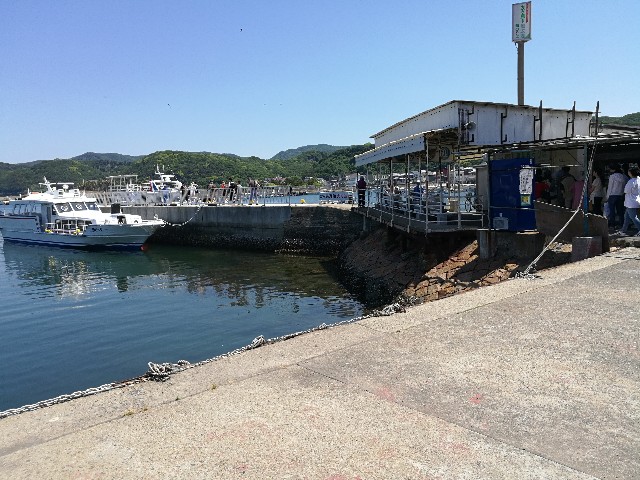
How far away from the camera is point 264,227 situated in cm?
3247

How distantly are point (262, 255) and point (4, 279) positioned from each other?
13397 mm

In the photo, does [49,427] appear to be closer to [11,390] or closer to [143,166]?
[11,390]

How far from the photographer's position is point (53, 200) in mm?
35875

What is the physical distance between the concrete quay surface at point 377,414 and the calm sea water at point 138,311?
665 centimetres

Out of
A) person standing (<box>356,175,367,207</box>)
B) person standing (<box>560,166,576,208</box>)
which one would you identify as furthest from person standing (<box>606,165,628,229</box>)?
person standing (<box>356,175,367,207</box>)

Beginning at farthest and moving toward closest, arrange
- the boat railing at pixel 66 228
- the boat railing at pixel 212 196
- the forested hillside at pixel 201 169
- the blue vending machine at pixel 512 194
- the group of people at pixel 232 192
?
the forested hillside at pixel 201 169, the boat railing at pixel 212 196, the group of people at pixel 232 192, the boat railing at pixel 66 228, the blue vending machine at pixel 512 194

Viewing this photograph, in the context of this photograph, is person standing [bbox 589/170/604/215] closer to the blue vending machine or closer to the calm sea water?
the blue vending machine

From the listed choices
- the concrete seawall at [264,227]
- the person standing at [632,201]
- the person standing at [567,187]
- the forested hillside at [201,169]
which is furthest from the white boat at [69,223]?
the forested hillside at [201,169]

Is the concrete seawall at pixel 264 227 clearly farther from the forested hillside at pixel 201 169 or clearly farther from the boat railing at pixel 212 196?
the forested hillside at pixel 201 169

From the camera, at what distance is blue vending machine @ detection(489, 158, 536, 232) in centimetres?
1302

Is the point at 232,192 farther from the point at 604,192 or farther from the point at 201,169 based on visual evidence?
the point at 201,169

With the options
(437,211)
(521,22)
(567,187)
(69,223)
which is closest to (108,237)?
(69,223)

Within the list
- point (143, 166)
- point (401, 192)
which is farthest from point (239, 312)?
point (143, 166)

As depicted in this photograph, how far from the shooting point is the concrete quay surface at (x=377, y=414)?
3396 millimetres
